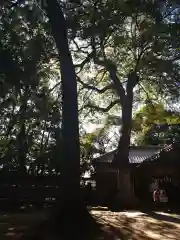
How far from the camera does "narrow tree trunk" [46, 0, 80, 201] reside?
13.7 metres

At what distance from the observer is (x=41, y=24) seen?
15.4 meters

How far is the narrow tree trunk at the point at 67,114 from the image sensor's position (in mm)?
13664

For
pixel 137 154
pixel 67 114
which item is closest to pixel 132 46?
pixel 67 114

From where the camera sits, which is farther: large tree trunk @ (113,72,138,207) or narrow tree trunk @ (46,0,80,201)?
large tree trunk @ (113,72,138,207)

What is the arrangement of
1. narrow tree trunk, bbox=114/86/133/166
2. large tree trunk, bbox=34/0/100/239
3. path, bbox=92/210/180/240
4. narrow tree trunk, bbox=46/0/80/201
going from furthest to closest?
1. narrow tree trunk, bbox=114/86/133/166
2. narrow tree trunk, bbox=46/0/80/201
3. large tree trunk, bbox=34/0/100/239
4. path, bbox=92/210/180/240

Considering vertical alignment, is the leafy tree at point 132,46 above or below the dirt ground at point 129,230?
above

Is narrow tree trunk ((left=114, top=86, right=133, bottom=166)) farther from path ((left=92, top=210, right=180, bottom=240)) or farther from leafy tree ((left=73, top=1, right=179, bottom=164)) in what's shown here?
path ((left=92, top=210, right=180, bottom=240))

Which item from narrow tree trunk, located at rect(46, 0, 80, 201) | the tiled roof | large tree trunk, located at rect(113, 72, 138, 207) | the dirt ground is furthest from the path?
the tiled roof

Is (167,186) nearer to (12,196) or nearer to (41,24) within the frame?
(12,196)

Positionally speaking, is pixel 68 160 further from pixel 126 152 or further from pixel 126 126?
pixel 126 152

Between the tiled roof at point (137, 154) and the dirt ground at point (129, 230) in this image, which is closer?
the dirt ground at point (129, 230)

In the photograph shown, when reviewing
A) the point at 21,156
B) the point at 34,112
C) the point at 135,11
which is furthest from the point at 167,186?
the point at 135,11

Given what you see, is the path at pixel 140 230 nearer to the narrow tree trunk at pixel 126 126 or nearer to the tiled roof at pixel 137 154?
the narrow tree trunk at pixel 126 126

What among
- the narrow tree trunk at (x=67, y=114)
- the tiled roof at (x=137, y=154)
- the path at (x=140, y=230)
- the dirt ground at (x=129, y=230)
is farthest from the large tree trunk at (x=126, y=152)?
the narrow tree trunk at (x=67, y=114)
